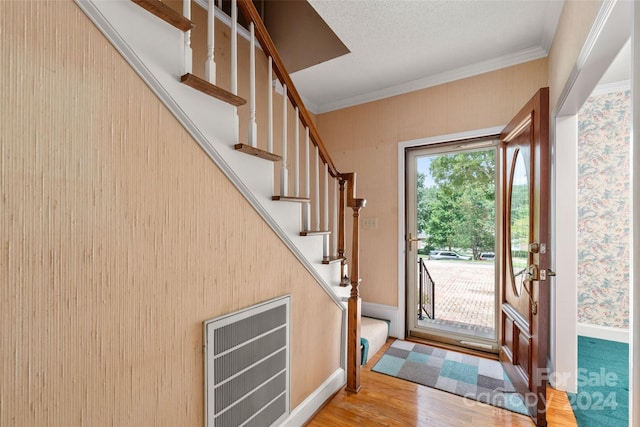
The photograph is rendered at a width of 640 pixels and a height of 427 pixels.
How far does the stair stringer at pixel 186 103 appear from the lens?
2.92ft

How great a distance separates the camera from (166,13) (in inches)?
38.2

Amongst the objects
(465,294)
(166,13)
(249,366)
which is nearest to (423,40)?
(166,13)

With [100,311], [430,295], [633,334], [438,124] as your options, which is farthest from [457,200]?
[100,311]

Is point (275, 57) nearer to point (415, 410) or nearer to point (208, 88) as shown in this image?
point (208, 88)

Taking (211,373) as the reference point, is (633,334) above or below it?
above

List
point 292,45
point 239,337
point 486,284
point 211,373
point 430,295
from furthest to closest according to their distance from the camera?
point 430,295 → point 486,284 → point 292,45 → point 239,337 → point 211,373

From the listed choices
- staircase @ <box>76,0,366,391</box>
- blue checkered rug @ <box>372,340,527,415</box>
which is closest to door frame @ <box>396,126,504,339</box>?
blue checkered rug @ <box>372,340,527,415</box>

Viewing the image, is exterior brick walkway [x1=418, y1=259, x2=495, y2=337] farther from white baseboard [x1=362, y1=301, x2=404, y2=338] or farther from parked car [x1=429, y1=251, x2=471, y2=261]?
white baseboard [x1=362, y1=301, x2=404, y2=338]

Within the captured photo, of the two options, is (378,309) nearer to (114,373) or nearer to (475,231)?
(475,231)

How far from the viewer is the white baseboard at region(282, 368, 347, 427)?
1.65 metres

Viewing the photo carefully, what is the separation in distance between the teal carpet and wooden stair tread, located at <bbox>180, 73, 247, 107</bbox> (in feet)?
8.71

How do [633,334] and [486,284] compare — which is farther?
[486,284]

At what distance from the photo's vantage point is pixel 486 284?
2.78 m

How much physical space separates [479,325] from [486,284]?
42 centimetres
